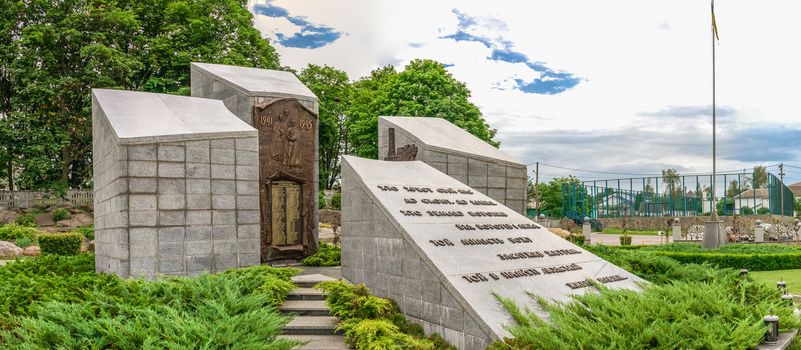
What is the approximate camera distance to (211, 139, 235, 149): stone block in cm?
1038

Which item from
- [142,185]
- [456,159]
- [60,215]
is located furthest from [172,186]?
[60,215]

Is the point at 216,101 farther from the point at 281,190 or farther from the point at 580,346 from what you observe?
the point at 580,346

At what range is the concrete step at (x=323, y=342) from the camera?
6977mm

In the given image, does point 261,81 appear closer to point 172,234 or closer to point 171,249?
point 172,234

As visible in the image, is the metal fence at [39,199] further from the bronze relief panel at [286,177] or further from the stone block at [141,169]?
the stone block at [141,169]

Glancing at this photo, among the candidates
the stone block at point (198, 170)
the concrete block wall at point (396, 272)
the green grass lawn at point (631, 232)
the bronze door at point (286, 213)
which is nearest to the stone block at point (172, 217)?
the stone block at point (198, 170)

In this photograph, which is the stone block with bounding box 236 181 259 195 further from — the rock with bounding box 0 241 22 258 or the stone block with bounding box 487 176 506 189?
the rock with bounding box 0 241 22 258

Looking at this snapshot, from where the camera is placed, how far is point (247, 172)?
428 inches

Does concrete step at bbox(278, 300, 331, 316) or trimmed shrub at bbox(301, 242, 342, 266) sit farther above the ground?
trimmed shrub at bbox(301, 242, 342, 266)

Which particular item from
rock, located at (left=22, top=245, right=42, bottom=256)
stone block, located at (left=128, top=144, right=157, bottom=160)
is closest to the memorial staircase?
stone block, located at (left=128, top=144, right=157, bottom=160)

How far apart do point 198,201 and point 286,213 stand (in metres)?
2.57

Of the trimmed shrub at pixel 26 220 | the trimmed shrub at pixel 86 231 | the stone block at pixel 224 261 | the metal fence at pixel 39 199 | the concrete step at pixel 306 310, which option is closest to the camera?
the concrete step at pixel 306 310

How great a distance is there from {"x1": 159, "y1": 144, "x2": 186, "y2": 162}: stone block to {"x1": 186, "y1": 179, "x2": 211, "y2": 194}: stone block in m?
0.43

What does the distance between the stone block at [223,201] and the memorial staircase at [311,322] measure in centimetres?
248
